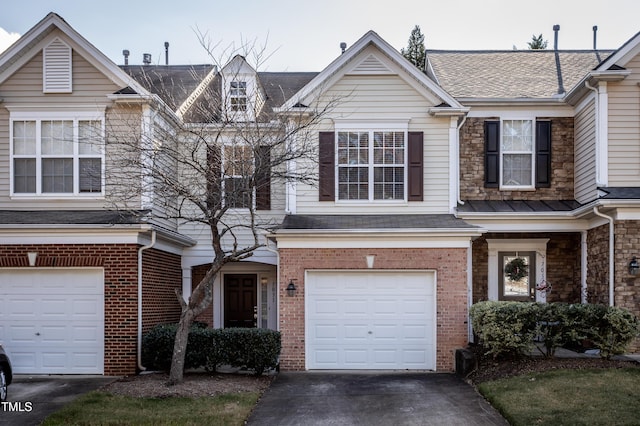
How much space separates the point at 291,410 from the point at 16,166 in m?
8.40

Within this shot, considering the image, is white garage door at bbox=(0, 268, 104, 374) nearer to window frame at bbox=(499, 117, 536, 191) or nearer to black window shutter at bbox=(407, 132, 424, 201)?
black window shutter at bbox=(407, 132, 424, 201)

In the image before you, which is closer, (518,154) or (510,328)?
(510,328)

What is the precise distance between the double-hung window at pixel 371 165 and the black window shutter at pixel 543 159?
11.6 feet

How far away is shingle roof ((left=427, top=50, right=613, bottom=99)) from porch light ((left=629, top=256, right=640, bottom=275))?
478 cm

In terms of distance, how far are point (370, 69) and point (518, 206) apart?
4.82 meters

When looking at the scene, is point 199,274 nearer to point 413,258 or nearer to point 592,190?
point 413,258

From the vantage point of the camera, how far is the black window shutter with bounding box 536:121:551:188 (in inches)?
637

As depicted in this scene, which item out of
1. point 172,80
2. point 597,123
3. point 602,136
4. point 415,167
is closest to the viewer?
point 602,136

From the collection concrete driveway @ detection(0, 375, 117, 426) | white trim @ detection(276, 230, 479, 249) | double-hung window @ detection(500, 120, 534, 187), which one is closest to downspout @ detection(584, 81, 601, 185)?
double-hung window @ detection(500, 120, 534, 187)

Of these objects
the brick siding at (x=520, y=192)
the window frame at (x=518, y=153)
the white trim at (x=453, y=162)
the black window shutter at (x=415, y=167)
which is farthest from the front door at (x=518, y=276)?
the black window shutter at (x=415, y=167)

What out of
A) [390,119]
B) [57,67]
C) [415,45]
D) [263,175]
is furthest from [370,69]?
[415,45]

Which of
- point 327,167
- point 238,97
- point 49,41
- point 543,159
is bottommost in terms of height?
point 327,167

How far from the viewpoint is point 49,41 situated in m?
14.4

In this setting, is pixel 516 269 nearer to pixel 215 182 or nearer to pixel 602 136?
pixel 602 136
